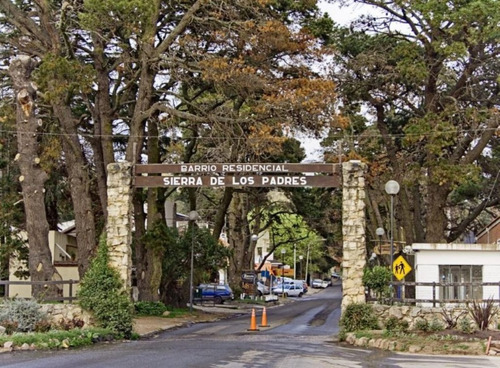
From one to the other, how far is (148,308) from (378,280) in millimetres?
13000

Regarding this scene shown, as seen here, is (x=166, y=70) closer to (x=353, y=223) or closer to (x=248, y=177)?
(x=248, y=177)

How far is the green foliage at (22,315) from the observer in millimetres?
21891

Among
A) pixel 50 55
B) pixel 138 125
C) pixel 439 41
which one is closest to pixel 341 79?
pixel 439 41

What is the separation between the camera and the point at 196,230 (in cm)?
4309

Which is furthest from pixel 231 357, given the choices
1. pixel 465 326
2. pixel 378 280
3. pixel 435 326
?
pixel 378 280

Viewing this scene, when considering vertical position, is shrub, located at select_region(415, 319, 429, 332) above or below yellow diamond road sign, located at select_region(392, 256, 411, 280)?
below

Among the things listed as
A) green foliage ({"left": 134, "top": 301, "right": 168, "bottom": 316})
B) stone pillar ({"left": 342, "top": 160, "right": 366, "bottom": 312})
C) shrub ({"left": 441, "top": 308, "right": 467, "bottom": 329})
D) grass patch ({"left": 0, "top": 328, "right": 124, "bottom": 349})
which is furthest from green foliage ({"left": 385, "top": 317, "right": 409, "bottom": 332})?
green foliage ({"left": 134, "top": 301, "right": 168, "bottom": 316})

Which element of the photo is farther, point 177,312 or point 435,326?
point 177,312

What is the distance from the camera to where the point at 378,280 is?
1051 inches

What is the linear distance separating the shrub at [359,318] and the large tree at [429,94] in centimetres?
1082

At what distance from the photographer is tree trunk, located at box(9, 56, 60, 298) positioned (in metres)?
29.9

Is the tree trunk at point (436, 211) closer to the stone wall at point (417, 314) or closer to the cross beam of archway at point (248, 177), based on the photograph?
the cross beam of archway at point (248, 177)

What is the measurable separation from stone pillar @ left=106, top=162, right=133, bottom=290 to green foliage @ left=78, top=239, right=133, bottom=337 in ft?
1.11

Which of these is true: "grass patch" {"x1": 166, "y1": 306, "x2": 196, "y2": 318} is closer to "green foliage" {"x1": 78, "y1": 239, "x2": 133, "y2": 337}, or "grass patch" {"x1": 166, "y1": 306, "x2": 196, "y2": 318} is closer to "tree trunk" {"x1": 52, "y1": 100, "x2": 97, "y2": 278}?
"tree trunk" {"x1": 52, "y1": 100, "x2": 97, "y2": 278}
